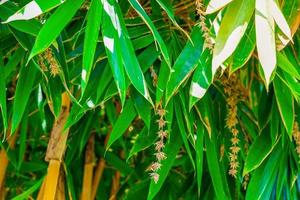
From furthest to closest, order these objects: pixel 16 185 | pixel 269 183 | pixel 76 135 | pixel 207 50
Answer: pixel 16 185
pixel 76 135
pixel 269 183
pixel 207 50

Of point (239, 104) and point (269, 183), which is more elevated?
point (239, 104)

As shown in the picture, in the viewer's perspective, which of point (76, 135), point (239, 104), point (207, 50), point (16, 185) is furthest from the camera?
point (16, 185)

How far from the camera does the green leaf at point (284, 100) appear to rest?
46.9 inches

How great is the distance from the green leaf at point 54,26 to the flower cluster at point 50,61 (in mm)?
70

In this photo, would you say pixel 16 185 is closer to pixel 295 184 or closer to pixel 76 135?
pixel 76 135

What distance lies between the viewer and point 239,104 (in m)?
1.46

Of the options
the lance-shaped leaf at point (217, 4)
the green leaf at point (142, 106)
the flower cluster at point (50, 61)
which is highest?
the lance-shaped leaf at point (217, 4)

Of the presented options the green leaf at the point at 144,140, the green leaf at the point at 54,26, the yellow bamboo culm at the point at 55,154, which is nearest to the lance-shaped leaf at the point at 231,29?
the green leaf at the point at 54,26

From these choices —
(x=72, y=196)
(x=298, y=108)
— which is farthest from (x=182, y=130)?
(x=72, y=196)

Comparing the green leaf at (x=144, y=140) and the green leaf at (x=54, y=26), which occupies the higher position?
the green leaf at (x=54, y=26)

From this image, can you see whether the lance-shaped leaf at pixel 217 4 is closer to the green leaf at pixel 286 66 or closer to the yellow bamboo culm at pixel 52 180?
the green leaf at pixel 286 66

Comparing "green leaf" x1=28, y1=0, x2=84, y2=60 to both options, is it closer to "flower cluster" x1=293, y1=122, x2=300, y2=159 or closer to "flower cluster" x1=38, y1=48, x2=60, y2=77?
"flower cluster" x1=38, y1=48, x2=60, y2=77

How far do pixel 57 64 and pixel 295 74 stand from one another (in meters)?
0.36

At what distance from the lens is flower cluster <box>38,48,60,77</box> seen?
1.02 meters
